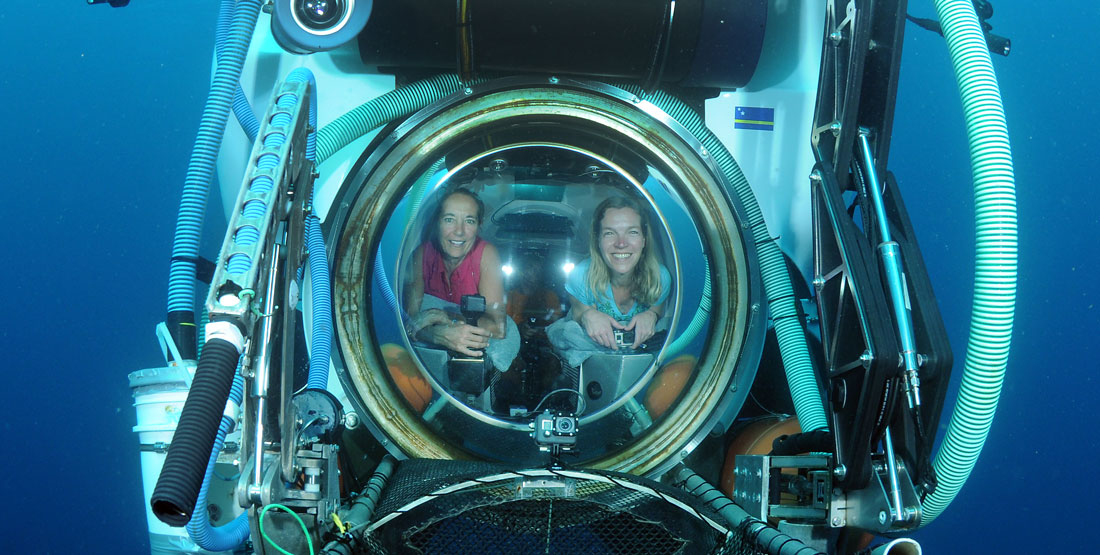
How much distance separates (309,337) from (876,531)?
1.37 metres

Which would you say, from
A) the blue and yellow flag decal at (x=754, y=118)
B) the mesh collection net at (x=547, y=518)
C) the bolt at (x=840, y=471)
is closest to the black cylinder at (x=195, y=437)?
the mesh collection net at (x=547, y=518)

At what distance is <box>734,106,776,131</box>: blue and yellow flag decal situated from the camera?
2.25 metres

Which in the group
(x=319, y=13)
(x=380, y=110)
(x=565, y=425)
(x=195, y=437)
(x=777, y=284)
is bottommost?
(x=565, y=425)

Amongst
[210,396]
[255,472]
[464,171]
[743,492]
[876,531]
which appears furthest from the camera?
[464,171]

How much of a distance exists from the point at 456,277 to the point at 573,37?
0.69m

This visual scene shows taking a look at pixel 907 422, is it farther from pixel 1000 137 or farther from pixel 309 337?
pixel 309 337

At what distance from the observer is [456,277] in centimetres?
212

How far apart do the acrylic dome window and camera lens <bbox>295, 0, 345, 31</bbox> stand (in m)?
0.37

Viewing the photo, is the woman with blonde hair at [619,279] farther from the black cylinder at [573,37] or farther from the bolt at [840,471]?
the bolt at [840,471]

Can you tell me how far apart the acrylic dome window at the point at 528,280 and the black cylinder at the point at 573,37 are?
11 centimetres

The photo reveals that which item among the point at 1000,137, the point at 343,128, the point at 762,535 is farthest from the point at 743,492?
the point at 343,128

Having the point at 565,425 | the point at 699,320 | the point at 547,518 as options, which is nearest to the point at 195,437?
the point at 547,518

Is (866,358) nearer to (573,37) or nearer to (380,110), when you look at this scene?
(573,37)

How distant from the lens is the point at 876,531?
4.77ft
